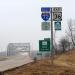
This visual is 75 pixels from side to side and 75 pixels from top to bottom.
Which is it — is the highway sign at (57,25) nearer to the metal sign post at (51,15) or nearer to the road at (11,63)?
the metal sign post at (51,15)

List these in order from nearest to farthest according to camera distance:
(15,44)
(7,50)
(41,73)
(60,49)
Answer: (41,73)
(60,49)
(7,50)
(15,44)

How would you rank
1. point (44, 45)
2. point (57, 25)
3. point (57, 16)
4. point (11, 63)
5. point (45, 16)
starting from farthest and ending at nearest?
1. point (11, 63)
2. point (57, 25)
3. point (57, 16)
4. point (45, 16)
5. point (44, 45)

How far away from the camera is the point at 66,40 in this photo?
108 metres

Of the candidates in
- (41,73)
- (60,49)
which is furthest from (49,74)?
(60,49)

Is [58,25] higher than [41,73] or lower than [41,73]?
higher

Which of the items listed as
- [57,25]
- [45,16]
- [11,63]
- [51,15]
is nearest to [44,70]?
[57,25]

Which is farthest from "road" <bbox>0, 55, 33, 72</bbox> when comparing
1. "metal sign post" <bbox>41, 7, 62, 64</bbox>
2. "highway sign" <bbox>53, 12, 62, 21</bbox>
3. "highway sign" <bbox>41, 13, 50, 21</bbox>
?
"highway sign" <bbox>41, 13, 50, 21</bbox>

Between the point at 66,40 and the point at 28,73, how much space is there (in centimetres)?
8473

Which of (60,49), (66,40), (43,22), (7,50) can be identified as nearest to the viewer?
(43,22)

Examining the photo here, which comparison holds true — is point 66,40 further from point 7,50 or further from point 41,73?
point 41,73

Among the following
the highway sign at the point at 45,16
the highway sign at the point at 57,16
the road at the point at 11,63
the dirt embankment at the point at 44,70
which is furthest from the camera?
the road at the point at 11,63

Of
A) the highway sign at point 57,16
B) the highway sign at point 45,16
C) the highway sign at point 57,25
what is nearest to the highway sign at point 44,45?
the highway sign at point 45,16

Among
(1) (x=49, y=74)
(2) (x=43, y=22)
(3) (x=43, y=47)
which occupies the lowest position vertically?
(1) (x=49, y=74)

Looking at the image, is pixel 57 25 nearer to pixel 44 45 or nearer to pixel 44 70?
pixel 44 45
